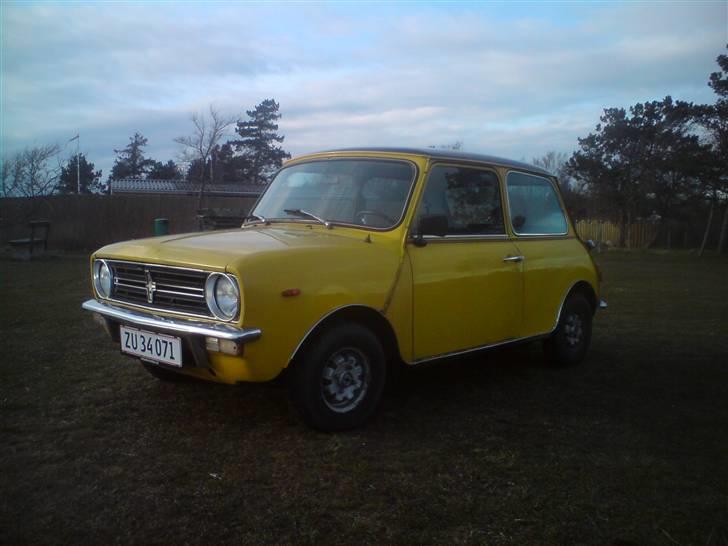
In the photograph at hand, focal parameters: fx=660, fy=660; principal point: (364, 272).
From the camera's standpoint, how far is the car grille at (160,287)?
3.80 m

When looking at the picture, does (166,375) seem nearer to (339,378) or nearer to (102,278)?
(102,278)

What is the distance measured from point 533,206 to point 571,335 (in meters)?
1.32

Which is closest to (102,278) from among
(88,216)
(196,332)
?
(196,332)

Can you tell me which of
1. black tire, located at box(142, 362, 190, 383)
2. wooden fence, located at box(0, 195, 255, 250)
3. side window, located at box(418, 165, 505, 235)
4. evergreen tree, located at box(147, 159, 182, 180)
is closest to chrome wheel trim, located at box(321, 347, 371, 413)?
side window, located at box(418, 165, 505, 235)

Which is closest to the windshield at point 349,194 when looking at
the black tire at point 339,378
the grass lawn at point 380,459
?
the black tire at point 339,378

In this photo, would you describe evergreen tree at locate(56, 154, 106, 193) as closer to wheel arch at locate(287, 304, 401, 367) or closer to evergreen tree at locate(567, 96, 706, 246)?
evergreen tree at locate(567, 96, 706, 246)

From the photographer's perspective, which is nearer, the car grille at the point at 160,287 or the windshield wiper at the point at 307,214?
the car grille at the point at 160,287

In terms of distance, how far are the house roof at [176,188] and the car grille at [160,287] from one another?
27.1 meters

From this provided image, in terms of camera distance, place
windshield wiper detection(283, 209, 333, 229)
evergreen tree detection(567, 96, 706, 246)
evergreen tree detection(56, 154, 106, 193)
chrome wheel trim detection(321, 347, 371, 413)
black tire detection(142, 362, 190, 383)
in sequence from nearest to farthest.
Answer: chrome wheel trim detection(321, 347, 371, 413) → windshield wiper detection(283, 209, 333, 229) → black tire detection(142, 362, 190, 383) → evergreen tree detection(567, 96, 706, 246) → evergreen tree detection(56, 154, 106, 193)

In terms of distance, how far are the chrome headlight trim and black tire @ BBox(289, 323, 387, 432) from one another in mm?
1476

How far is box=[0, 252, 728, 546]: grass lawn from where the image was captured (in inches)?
117

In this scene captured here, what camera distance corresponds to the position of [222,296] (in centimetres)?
367

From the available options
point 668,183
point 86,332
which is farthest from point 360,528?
point 668,183

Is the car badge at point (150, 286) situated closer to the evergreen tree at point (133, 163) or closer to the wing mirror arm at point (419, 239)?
the wing mirror arm at point (419, 239)
